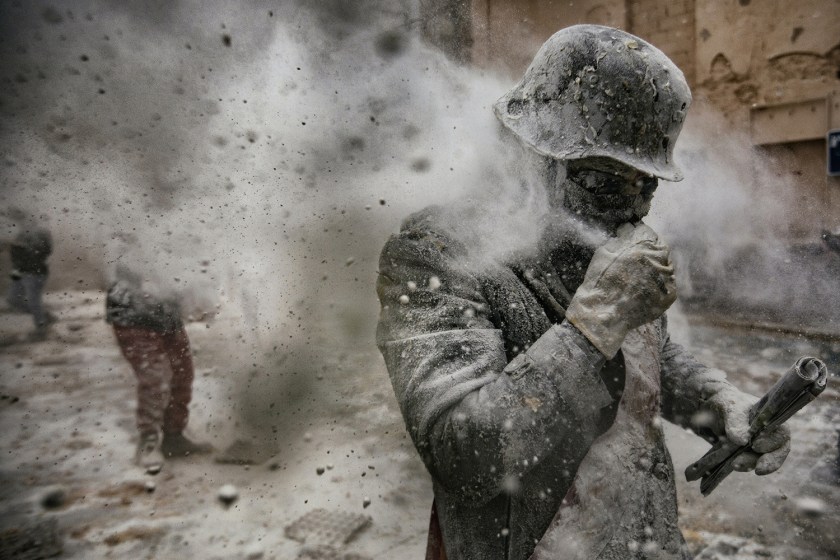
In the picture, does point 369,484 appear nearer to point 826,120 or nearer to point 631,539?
point 631,539

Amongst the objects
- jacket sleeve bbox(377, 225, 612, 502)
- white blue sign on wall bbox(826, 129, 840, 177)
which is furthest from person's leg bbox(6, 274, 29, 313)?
white blue sign on wall bbox(826, 129, 840, 177)

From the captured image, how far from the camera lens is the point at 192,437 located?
4.52m

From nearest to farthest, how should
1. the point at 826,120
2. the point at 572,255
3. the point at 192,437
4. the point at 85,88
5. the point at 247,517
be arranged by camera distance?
1. the point at 572,255
2. the point at 85,88
3. the point at 247,517
4. the point at 192,437
5. the point at 826,120

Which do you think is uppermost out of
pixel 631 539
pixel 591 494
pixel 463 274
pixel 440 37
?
pixel 440 37

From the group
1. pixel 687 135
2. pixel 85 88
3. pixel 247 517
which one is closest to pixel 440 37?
pixel 85 88

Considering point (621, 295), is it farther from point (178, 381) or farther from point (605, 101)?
point (178, 381)

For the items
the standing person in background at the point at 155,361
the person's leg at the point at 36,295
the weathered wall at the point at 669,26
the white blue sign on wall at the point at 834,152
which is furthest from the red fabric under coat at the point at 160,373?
the weathered wall at the point at 669,26

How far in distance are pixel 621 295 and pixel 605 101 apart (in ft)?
1.72

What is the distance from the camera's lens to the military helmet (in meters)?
1.52

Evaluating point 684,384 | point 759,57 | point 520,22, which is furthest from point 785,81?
point 684,384

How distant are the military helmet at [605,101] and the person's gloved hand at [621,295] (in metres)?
0.28

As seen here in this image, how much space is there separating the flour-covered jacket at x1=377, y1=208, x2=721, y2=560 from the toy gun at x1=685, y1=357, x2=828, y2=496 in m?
0.13

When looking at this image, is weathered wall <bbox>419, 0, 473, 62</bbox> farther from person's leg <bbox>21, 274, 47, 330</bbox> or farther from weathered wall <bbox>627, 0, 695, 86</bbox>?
weathered wall <bbox>627, 0, 695, 86</bbox>

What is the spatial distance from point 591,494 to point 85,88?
264 cm
